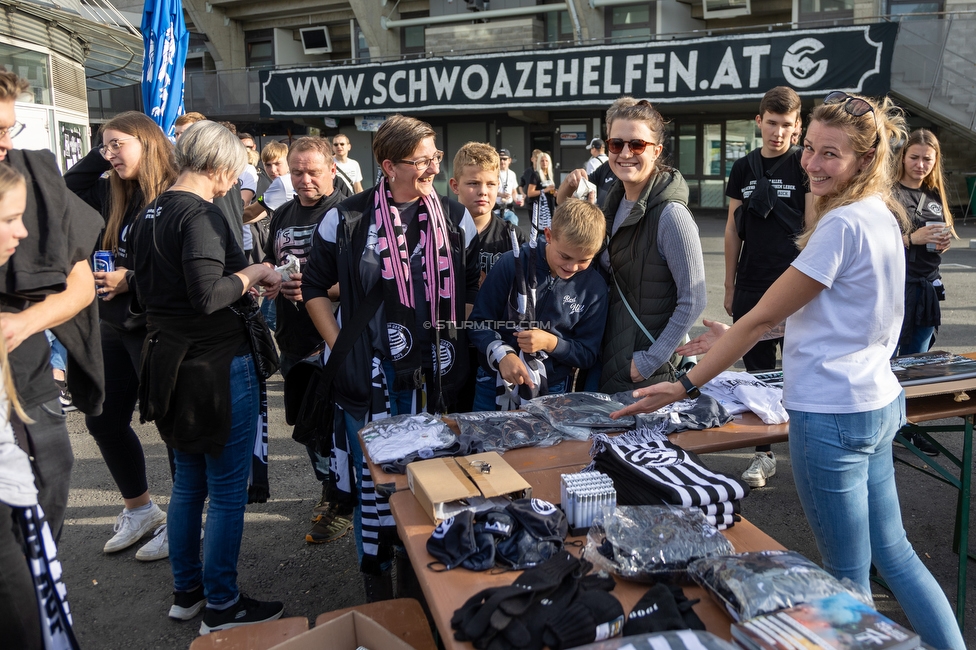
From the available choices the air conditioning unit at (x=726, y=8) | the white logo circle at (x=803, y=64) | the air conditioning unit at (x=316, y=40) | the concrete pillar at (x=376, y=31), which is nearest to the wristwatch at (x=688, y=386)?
the white logo circle at (x=803, y=64)

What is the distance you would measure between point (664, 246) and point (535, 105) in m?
16.5

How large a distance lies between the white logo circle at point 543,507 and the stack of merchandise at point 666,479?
26cm

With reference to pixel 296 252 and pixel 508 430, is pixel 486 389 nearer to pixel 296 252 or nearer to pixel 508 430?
pixel 508 430

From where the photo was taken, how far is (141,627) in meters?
3.00

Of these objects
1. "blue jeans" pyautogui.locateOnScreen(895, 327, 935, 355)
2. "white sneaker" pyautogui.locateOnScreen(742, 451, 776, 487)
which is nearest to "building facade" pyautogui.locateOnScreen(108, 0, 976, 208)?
"blue jeans" pyautogui.locateOnScreen(895, 327, 935, 355)

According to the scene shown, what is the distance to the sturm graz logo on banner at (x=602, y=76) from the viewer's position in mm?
14961

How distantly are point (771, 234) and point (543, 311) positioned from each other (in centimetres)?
167

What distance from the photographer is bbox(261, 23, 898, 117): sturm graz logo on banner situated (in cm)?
1496

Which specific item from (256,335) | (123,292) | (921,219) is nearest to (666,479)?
(256,335)

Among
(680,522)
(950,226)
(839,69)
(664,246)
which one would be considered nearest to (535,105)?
(839,69)

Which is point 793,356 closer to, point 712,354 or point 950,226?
point 712,354

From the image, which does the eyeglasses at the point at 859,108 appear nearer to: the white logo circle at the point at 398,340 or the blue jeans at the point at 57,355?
the white logo circle at the point at 398,340

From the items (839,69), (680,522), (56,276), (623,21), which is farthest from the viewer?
(623,21)

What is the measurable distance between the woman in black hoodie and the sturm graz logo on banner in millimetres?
14545
